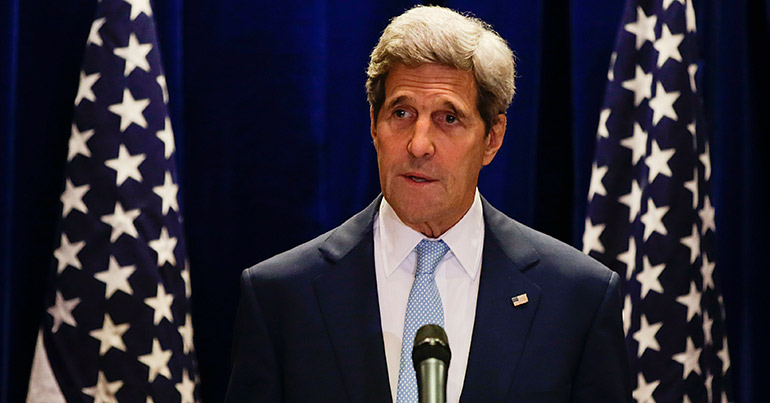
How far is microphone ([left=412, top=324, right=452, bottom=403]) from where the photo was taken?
1.28m

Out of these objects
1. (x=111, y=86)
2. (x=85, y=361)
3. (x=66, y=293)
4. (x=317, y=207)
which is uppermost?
(x=111, y=86)

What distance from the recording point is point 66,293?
8.59ft

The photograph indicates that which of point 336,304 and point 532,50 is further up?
point 532,50

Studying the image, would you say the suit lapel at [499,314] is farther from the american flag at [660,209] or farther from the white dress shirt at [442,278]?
the american flag at [660,209]

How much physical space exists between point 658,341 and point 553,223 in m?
0.61

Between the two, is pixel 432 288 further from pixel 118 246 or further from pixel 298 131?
pixel 298 131

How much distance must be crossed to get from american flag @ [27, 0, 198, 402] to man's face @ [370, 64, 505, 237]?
913 millimetres

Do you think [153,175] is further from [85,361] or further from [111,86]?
[85,361]

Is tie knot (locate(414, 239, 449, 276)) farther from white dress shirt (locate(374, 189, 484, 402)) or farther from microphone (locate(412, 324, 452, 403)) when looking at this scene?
microphone (locate(412, 324, 452, 403))

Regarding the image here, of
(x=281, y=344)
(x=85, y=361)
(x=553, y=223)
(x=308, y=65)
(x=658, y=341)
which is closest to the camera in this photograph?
(x=281, y=344)

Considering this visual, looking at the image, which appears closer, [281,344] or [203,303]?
[281,344]

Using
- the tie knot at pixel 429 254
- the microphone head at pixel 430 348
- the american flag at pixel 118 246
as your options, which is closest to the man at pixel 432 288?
the tie knot at pixel 429 254

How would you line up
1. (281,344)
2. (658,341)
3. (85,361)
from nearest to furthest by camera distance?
1. (281,344)
2. (85,361)
3. (658,341)

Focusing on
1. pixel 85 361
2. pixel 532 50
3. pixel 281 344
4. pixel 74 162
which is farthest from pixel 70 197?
pixel 532 50
